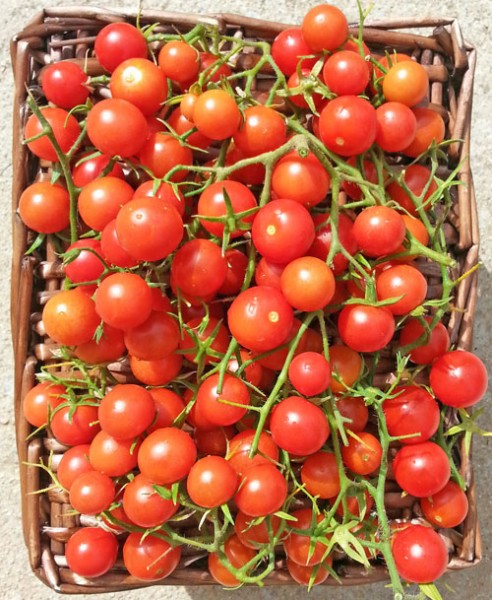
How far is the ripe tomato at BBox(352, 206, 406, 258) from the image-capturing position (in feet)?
2.19

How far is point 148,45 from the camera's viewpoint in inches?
31.1

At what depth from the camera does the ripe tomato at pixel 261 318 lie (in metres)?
0.65

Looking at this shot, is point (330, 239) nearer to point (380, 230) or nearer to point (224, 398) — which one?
point (380, 230)

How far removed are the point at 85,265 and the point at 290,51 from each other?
0.35 m

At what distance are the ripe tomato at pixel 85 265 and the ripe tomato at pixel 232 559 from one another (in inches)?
13.6

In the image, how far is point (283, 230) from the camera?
644 mm

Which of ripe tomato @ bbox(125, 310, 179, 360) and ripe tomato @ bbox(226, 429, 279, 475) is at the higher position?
A: ripe tomato @ bbox(125, 310, 179, 360)

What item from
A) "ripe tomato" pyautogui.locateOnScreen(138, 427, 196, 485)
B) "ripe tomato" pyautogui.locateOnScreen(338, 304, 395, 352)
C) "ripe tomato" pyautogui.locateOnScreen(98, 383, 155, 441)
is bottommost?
"ripe tomato" pyautogui.locateOnScreen(138, 427, 196, 485)

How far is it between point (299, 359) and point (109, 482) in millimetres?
255

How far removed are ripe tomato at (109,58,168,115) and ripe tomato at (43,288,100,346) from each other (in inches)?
9.2

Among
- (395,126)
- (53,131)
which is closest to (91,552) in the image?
(53,131)

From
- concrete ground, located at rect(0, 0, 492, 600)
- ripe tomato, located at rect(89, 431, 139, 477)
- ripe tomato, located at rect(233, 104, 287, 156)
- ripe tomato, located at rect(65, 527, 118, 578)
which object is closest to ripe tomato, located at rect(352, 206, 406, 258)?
ripe tomato, located at rect(233, 104, 287, 156)

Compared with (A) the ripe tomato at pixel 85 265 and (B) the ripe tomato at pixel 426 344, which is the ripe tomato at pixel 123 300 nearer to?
(A) the ripe tomato at pixel 85 265

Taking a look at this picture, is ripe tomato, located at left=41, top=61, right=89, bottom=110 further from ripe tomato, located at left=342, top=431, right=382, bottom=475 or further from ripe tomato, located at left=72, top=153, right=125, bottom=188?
ripe tomato, located at left=342, top=431, right=382, bottom=475
